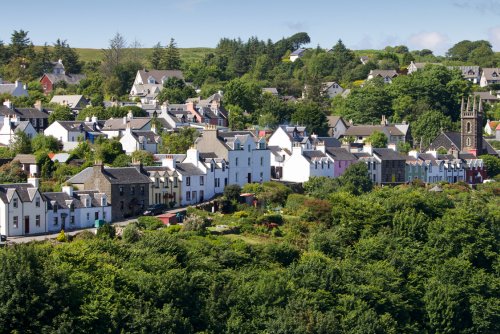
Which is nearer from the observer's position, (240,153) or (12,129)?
(240,153)

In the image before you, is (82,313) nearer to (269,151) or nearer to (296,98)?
(269,151)

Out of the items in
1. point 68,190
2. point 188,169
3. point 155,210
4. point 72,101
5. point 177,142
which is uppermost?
point 72,101

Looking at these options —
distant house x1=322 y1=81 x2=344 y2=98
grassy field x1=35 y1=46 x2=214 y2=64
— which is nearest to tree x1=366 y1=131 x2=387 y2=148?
distant house x1=322 y1=81 x2=344 y2=98

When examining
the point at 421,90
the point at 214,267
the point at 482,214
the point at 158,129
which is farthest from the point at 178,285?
the point at 421,90

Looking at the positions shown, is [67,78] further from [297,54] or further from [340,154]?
[297,54]

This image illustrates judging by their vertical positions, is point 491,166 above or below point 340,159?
below

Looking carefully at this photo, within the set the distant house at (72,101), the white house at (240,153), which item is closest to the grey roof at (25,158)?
the white house at (240,153)

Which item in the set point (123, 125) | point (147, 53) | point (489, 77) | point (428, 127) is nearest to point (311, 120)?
point (428, 127)
